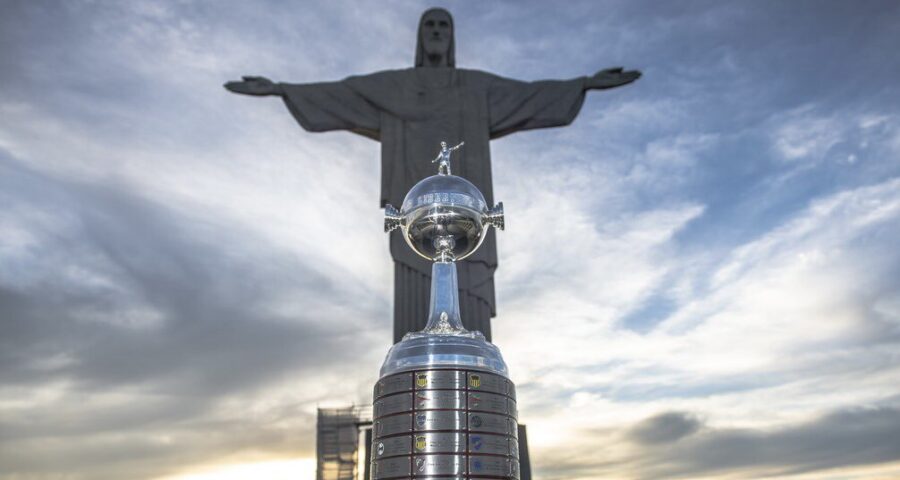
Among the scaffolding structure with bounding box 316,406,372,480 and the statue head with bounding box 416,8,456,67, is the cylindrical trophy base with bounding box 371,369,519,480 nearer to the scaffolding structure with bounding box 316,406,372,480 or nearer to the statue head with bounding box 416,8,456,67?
the statue head with bounding box 416,8,456,67

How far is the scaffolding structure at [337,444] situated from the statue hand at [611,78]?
6877 mm

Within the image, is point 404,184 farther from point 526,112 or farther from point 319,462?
point 319,462

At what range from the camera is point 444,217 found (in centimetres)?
430

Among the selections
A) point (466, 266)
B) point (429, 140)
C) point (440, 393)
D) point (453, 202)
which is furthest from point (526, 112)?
point (440, 393)

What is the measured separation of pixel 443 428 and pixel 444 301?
855 millimetres

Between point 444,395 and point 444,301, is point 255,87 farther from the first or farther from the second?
point 444,395

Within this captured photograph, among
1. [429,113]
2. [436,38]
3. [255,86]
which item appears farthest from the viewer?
[436,38]

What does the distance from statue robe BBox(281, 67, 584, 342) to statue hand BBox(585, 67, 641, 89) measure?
144 mm

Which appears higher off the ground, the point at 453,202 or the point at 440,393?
the point at 453,202

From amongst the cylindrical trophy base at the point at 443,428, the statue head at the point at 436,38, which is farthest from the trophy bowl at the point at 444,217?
the statue head at the point at 436,38

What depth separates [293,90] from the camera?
9.86 m

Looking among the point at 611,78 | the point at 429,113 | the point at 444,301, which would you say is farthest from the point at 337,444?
the point at 444,301

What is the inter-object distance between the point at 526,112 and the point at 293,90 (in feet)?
9.34

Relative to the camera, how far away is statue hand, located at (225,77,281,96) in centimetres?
945
